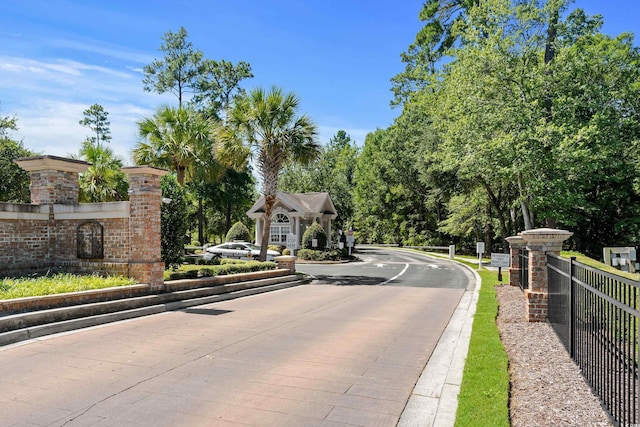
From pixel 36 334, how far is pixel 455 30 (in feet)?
101

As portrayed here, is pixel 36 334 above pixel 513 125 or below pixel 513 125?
below

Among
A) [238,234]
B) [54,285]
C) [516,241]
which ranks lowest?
[54,285]

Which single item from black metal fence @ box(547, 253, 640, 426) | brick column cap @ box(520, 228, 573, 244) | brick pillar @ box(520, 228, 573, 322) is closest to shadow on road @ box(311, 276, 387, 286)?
→ brick pillar @ box(520, 228, 573, 322)

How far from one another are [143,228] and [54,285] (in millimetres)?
2501

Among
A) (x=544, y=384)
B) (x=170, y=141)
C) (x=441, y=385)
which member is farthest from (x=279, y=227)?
(x=544, y=384)

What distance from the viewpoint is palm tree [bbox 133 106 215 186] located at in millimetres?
21609

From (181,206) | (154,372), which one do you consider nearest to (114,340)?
(154,372)

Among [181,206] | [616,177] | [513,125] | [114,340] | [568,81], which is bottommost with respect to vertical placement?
[114,340]

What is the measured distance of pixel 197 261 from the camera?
725 inches

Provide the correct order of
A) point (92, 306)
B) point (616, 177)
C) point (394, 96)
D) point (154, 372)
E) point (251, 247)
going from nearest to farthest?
point (154, 372), point (92, 306), point (616, 177), point (251, 247), point (394, 96)

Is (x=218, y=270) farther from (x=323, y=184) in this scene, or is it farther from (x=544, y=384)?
(x=323, y=184)

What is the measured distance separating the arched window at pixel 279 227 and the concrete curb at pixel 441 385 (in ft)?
103

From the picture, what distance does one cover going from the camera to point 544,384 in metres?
5.76

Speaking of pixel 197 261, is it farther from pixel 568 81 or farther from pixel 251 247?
pixel 568 81
